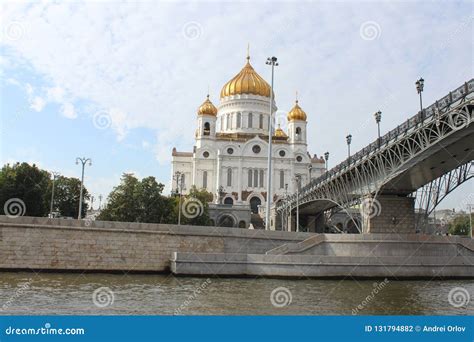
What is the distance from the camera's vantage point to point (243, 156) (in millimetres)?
73062

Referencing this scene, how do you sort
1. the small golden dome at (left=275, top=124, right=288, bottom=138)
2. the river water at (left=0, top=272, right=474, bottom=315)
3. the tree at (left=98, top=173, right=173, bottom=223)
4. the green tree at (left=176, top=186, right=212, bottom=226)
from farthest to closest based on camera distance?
the small golden dome at (left=275, top=124, right=288, bottom=138) → the green tree at (left=176, top=186, right=212, bottom=226) → the tree at (left=98, top=173, right=173, bottom=223) → the river water at (left=0, top=272, right=474, bottom=315)

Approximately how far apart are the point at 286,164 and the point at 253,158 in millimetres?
5284

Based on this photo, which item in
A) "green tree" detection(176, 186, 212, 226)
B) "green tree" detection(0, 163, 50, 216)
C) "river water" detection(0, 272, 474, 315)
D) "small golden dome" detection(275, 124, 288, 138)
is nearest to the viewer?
"river water" detection(0, 272, 474, 315)

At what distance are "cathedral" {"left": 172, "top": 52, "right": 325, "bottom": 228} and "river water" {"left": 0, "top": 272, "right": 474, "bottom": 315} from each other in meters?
43.3

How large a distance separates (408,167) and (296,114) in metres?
50.7

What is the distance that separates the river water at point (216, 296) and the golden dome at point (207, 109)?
52.5m

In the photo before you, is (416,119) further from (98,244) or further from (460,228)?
(460,228)

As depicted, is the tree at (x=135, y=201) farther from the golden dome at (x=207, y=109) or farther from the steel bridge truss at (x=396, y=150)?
the golden dome at (x=207, y=109)

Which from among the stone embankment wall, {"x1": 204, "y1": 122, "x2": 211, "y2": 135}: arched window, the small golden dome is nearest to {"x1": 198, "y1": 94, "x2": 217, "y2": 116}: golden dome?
{"x1": 204, "y1": 122, "x2": 211, "y2": 135}: arched window

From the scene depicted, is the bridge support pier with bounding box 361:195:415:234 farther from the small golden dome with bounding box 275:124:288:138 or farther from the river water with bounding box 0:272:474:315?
the small golden dome with bounding box 275:124:288:138

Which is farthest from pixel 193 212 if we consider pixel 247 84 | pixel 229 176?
pixel 247 84

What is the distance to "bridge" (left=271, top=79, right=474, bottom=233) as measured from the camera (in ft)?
79.5

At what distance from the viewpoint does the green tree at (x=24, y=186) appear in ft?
134

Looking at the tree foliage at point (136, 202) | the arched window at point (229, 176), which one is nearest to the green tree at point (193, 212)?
the tree foliage at point (136, 202)
